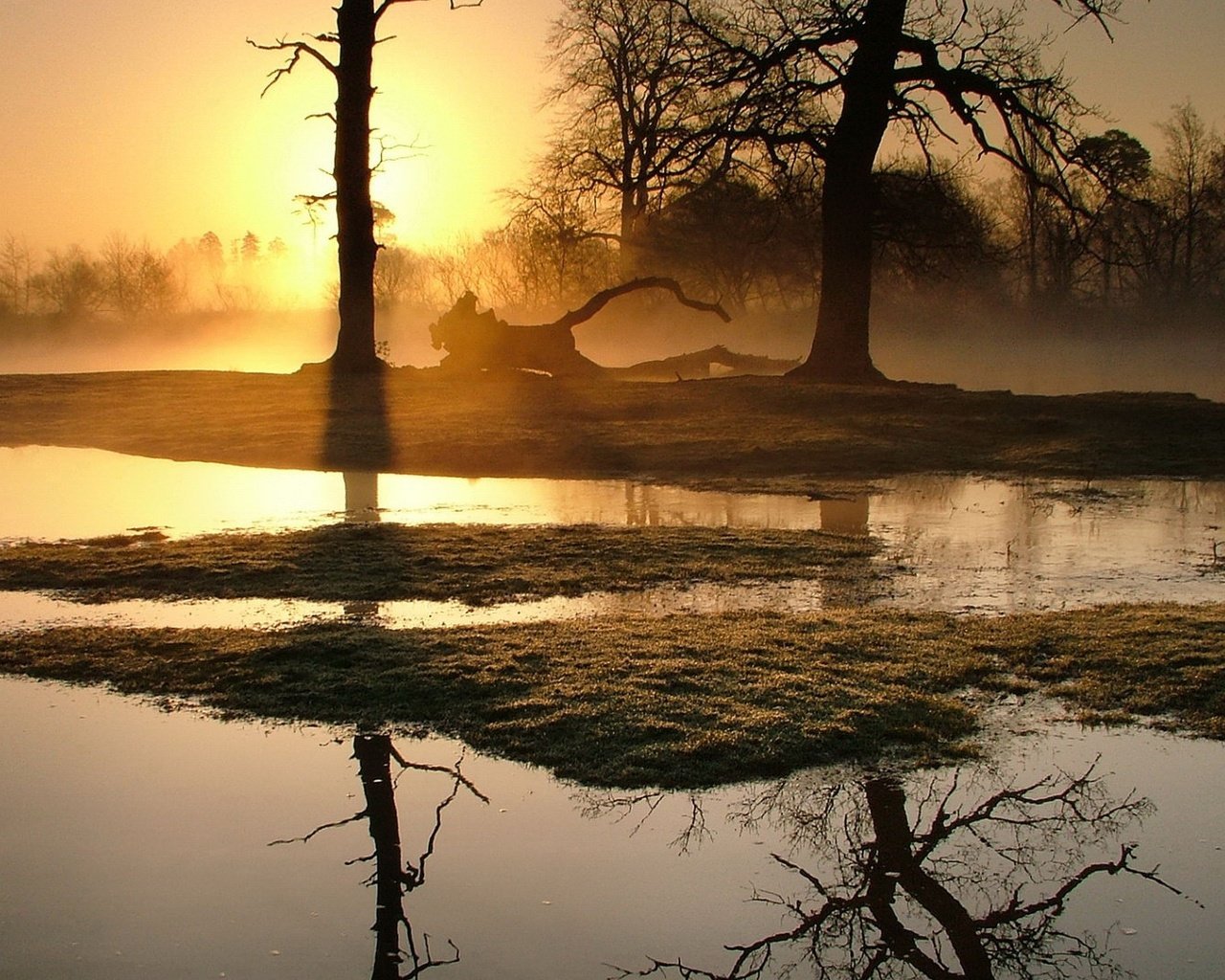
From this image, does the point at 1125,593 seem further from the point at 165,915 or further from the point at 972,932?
the point at 165,915

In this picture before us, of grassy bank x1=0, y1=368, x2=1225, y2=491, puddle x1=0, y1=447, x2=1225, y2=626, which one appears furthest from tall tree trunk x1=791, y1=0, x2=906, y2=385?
puddle x1=0, y1=447, x2=1225, y2=626

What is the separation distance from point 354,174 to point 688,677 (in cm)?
2155

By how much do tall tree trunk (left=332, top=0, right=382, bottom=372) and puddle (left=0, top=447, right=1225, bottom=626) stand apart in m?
10.1

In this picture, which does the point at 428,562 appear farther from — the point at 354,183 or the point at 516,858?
the point at 354,183

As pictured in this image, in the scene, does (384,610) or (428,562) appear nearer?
(384,610)

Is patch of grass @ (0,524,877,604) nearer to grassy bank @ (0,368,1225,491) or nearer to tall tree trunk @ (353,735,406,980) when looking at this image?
tall tree trunk @ (353,735,406,980)

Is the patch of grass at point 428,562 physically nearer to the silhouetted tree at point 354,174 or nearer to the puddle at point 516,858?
the puddle at point 516,858

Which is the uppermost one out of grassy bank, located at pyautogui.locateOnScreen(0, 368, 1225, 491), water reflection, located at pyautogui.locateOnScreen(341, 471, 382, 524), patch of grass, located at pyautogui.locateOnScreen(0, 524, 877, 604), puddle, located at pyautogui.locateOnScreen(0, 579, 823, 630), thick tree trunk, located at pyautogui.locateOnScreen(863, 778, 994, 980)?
grassy bank, located at pyautogui.locateOnScreen(0, 368, 1225, 491)

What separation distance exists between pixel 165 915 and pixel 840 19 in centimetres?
1992

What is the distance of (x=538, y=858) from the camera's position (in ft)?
14.1

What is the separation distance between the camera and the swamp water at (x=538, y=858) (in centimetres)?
373

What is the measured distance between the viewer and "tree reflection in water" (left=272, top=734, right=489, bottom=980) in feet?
12.1

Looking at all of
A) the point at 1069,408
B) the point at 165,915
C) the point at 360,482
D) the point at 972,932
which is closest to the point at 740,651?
the point at 972,932

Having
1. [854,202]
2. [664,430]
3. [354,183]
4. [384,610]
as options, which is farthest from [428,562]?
[354,183]
